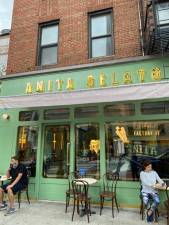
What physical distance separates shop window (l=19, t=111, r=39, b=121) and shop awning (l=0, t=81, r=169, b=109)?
1.31m

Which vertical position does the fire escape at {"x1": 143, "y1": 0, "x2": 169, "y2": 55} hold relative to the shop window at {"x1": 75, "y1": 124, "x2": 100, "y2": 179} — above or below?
above

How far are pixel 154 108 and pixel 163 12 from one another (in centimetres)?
306

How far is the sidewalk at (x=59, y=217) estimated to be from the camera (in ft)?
18.3

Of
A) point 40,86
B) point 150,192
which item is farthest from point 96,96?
point 150,192

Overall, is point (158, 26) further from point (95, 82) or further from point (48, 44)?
point (48, 44)

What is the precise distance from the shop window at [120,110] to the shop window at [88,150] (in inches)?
24.7

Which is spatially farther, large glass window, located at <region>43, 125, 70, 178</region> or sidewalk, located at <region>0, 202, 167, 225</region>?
large glass window, located at <region>43, 125, 70, 178</region>

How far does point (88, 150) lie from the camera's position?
7484mm

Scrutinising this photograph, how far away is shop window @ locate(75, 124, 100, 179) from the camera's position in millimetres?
7314

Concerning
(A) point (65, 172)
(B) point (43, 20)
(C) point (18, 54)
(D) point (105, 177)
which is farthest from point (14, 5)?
(D) point (105, 177)

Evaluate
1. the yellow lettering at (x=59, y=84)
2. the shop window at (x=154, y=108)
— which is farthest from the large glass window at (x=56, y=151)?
the shop window at (x=154, y=108)

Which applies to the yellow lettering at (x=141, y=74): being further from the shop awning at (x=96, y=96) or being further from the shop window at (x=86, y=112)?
the shop window at (x=86, y=112)

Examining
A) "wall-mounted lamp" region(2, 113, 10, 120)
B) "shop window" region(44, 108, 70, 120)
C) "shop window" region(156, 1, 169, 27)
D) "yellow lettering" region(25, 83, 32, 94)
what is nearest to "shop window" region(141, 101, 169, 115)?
"shop window" region(156, 1, 169, 27)

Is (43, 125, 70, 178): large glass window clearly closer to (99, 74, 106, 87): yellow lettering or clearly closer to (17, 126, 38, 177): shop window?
(17, 126, 38, 177): shop window
